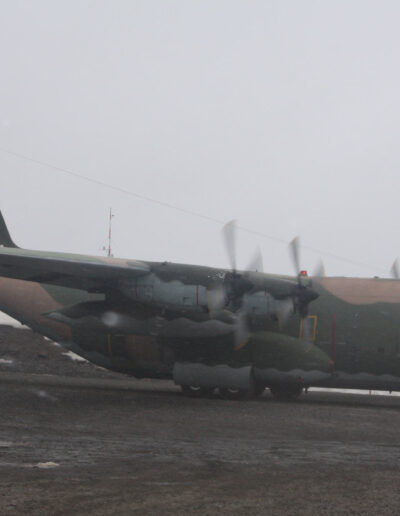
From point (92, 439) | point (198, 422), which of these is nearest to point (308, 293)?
point (198, 422)

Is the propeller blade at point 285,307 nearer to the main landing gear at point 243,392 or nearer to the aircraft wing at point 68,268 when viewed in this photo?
the main landing gear at point 243,392

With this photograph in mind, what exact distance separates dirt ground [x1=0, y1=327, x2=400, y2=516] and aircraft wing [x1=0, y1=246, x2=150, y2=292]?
4132 millimetres

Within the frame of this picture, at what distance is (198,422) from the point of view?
15781 mm

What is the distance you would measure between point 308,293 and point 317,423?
587cm

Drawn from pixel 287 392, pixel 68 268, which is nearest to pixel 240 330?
pixel 287 392

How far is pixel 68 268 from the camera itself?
2109 centimetres

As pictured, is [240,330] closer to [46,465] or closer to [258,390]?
[258,390]

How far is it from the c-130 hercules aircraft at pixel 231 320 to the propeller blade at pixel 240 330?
4cm

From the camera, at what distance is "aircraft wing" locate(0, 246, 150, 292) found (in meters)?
20.9

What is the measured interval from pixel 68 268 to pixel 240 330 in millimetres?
6376

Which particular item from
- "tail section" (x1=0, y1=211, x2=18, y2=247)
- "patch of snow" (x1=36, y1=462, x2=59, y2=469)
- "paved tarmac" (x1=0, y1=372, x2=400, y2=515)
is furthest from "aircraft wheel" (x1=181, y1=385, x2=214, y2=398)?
"patch of snow" (x1=36, y1=462, x2=59, y2=469)

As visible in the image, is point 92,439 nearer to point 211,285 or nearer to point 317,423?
point 317,423

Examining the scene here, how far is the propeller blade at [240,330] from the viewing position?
21859 millimetres

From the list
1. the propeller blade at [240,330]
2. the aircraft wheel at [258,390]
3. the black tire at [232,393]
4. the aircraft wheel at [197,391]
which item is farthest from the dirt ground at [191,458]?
the aircraft wheel at [258,390]
